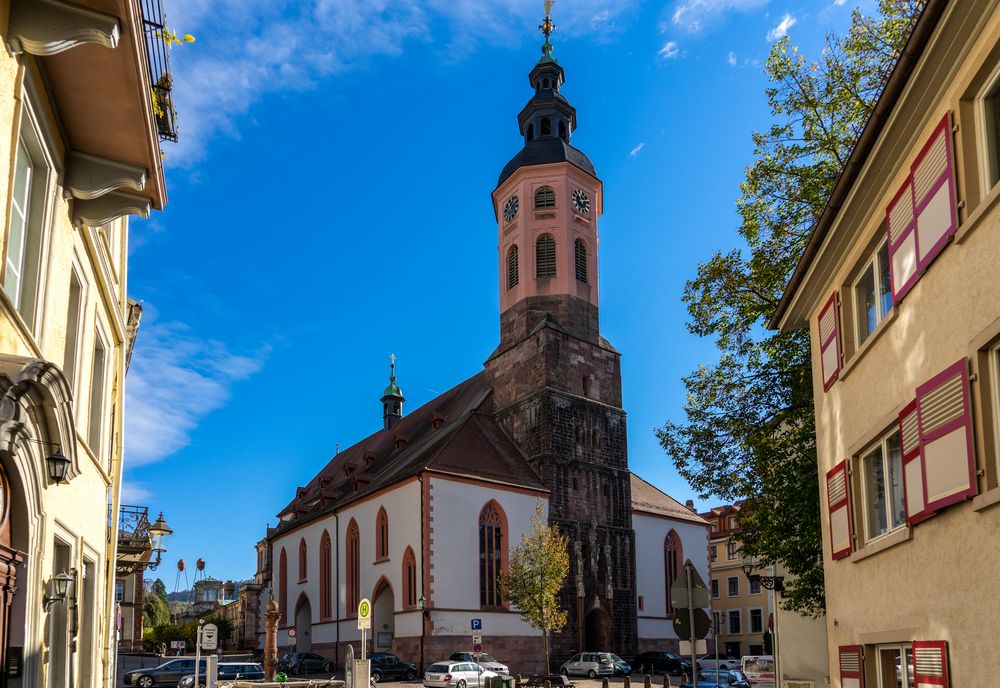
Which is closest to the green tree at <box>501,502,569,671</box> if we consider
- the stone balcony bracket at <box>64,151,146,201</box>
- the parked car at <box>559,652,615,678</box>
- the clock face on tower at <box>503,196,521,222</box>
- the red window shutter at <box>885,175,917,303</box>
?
the parked car at <box>559,652,615,678</box>

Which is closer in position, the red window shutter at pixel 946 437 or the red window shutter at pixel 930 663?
the red window shutter at pixel 946 437

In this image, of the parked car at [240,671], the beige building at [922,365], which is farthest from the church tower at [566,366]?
the beige building at [922,365]

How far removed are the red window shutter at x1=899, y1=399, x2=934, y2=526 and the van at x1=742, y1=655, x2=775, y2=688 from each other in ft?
62.6

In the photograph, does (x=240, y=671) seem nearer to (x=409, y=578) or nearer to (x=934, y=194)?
(x=409, y=578)

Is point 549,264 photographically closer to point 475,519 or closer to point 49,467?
point 475,519

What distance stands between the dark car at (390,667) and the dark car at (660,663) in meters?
10.8

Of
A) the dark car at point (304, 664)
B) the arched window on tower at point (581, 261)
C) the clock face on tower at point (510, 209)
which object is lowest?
the dark car at point (304, 664)

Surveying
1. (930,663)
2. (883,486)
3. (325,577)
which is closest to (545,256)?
(325,577)

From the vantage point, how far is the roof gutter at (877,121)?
7.39 m

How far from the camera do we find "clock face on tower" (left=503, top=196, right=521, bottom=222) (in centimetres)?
5053

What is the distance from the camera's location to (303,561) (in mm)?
54500

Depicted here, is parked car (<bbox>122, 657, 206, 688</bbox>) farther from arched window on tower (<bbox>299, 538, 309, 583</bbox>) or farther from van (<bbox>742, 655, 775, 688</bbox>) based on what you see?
arched window on tower (<bbox>299, 538, 309, 583</bbox>)

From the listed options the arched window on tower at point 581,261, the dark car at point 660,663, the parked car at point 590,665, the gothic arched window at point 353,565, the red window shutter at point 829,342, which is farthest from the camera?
the arched window on tower at point 581,261

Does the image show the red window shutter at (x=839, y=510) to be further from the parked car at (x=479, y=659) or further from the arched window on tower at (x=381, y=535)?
the arched window on tower at (x=381, y=535)
